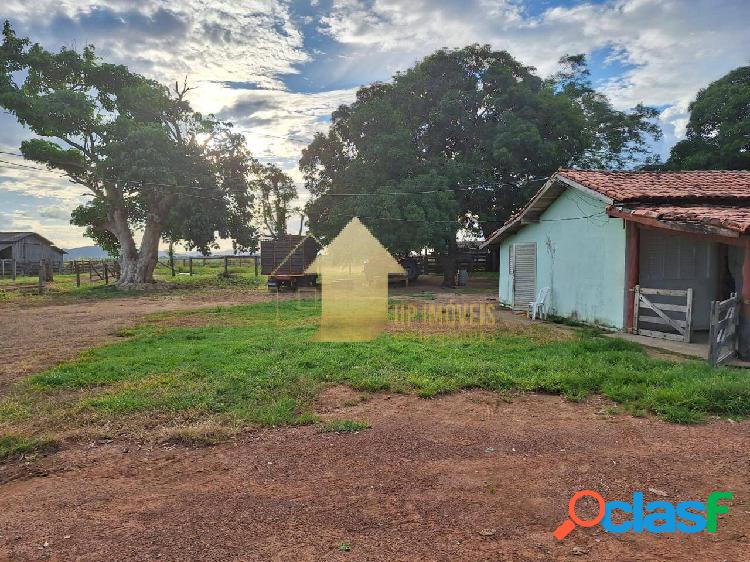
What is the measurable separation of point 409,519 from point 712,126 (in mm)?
30539

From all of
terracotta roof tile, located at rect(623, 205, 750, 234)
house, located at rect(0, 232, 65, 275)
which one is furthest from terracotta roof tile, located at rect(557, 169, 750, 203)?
house, located at rect(0, 232, 65, 275)

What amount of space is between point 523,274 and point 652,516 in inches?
464

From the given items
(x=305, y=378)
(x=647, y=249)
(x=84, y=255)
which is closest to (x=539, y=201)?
(x=647, y=249)

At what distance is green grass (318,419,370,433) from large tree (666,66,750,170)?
85.5 ft

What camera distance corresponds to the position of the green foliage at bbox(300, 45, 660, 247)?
72.0 feet

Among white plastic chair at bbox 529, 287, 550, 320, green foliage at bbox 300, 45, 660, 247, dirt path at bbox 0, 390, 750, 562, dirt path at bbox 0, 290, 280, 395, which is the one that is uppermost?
green foliage at bbox 300, 45, 660, 247

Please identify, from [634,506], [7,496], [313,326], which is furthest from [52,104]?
[634,506]

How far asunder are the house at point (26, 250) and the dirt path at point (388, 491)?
39.7 metres

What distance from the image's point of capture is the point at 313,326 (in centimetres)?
1175

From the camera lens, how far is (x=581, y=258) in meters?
11.9

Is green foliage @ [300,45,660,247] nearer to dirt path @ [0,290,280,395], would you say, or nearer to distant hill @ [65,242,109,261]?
dirt path @ [0,290,280,395]

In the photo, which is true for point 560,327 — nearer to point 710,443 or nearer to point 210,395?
point 710,443

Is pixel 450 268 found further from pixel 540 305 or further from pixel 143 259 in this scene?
pixel 143 259

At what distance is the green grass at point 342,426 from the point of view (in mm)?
4963
